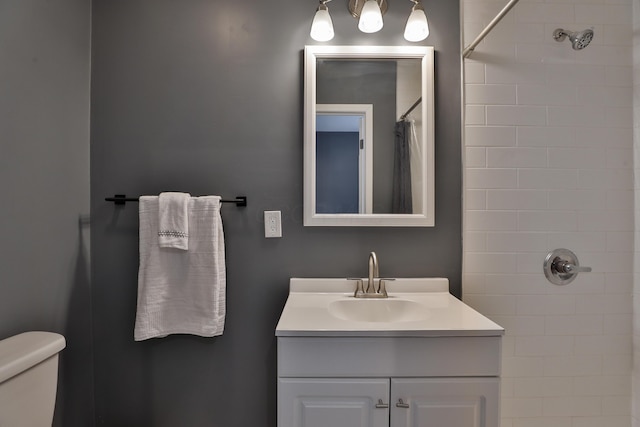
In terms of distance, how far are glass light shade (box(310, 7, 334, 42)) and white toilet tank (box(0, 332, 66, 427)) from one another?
145 centimetres

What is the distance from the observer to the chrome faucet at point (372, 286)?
135cm

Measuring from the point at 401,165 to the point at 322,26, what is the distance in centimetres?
67

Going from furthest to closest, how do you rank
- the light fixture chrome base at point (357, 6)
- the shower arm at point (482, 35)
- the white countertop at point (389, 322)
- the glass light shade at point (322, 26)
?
the light fixture chrome base at point (357, 6)
the glass light shade at point (322, 26)
the shower arm at point (482, 35)
the white countertop at point (389, 322)

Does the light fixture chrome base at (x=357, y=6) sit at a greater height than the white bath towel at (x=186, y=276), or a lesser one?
greater

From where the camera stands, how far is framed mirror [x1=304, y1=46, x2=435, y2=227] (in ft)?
4.68

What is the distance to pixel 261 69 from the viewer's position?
4.76 feet

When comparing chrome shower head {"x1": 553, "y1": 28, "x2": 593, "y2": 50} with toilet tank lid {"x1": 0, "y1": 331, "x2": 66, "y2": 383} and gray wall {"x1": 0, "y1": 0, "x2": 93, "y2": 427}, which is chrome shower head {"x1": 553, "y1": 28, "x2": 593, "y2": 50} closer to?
gray wall {"x1": 0, "y1": 0, "x2": 93, "y2": 427}

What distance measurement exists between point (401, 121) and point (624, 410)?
61.7 inches

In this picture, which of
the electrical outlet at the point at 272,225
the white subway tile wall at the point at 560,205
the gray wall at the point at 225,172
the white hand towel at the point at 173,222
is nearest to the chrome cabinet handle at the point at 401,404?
the gray wall at the point at 225,172

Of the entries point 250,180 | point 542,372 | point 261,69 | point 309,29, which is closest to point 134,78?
point 261,69

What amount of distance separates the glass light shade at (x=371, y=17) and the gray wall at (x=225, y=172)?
0.37ft

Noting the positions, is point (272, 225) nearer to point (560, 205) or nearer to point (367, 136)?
point (367, 136)

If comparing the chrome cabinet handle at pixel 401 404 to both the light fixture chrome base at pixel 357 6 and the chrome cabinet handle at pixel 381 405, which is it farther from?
the light fixture chrome base at pixel 357 6

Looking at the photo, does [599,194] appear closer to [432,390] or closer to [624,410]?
[624,410]
